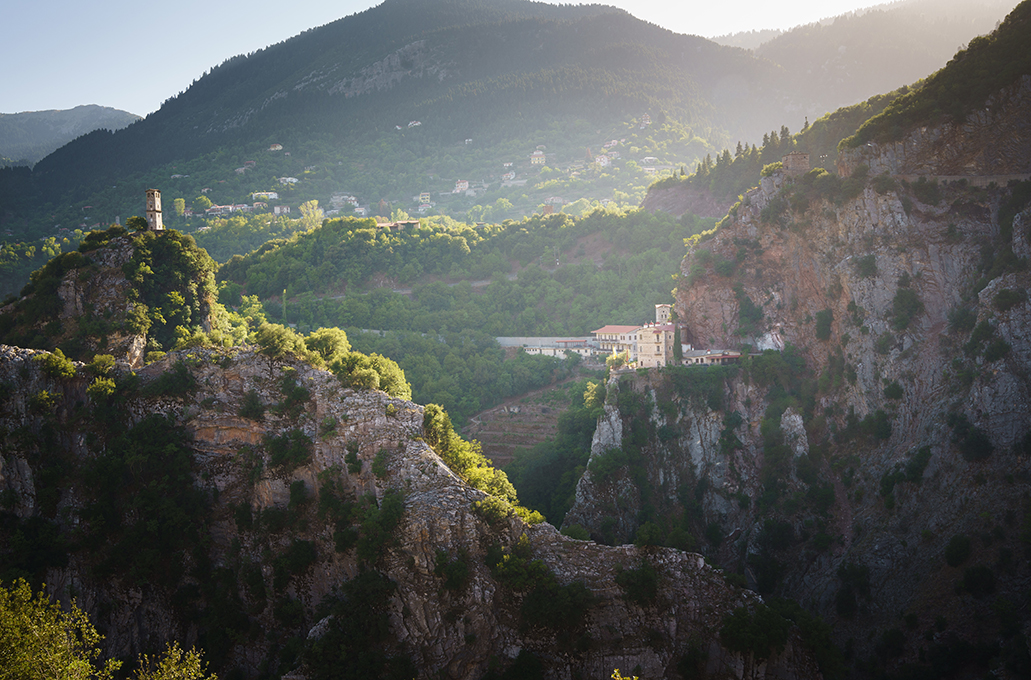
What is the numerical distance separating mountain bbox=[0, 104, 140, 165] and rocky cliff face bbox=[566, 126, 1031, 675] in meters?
123

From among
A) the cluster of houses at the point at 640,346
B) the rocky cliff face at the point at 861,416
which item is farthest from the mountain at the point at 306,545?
the cluster of houses at the point at 640,346

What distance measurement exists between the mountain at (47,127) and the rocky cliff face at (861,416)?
123228mm

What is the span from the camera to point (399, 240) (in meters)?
94.2

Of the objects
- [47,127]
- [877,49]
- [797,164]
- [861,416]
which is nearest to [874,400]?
[861,416]

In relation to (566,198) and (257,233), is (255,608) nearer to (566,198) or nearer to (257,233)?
(257,233)

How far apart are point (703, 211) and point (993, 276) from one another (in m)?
49.0

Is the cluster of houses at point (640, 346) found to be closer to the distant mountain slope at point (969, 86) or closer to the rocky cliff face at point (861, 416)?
the rocky cliff face at point (861, 416)

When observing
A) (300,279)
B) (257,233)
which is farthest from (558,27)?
(300,279)

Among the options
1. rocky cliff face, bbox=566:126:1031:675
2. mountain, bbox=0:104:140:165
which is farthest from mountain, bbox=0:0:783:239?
rocky cliff face, bbox=566:126:1031:675

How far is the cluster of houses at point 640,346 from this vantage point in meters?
54.9

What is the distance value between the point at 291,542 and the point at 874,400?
→ 35.8m

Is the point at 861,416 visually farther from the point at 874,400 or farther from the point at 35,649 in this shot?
the point at 35,649

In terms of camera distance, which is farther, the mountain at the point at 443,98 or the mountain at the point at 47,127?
the mountain at the point at 443,98

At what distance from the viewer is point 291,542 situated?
127ft
